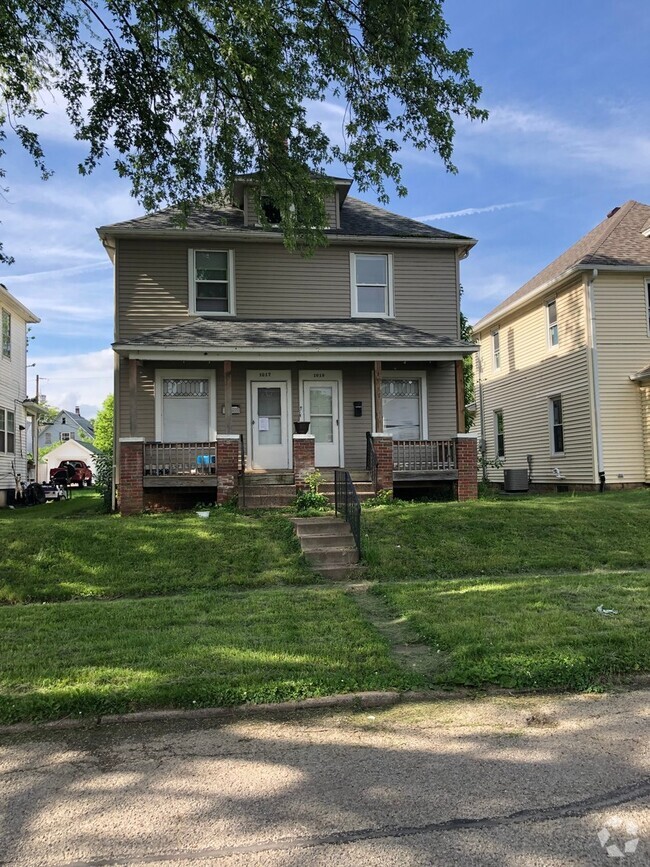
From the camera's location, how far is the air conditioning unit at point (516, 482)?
19686 mm

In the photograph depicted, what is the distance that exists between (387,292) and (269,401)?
3.87m

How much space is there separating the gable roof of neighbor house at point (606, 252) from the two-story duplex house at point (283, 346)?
3860mm

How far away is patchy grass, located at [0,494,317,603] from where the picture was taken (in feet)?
25.6

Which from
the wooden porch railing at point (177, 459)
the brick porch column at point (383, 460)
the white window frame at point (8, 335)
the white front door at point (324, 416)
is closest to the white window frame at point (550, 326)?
the white front door at point (324, 416)

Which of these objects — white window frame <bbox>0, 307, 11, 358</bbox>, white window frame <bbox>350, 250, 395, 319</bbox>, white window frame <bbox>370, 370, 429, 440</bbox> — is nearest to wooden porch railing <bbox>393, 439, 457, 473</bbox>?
white window frame <bbox>370, 370, 429, 440</bbox>

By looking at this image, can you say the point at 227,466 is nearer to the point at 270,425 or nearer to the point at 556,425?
the point at 270,425

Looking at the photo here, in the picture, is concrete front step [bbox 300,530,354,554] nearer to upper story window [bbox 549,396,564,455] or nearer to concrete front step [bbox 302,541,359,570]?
concrete front step [bbox 302,541,359,570]

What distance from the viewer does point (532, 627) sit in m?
5.55

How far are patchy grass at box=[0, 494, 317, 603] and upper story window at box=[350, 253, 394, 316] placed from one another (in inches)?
273

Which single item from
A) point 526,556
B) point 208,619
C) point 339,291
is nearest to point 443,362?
point 339,291

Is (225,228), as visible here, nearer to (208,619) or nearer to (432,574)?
(432,574)

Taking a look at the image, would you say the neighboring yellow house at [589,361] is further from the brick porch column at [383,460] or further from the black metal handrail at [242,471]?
the black metal handrail at [242,471]

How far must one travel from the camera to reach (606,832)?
2.70 metres

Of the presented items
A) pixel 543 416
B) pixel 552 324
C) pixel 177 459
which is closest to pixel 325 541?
pixel 177 459
